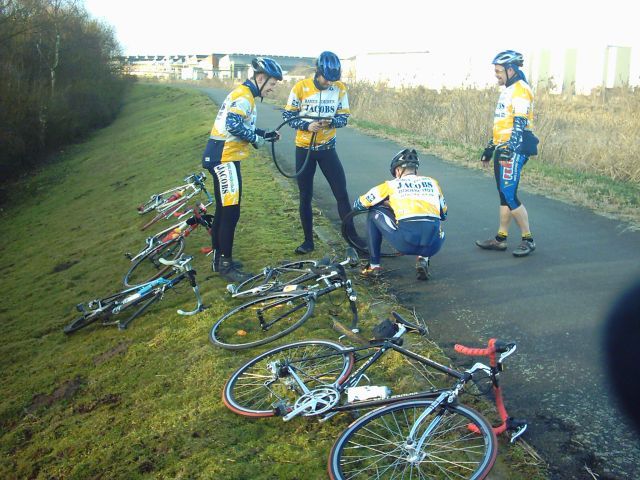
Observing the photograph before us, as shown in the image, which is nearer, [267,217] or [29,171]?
[267,217]

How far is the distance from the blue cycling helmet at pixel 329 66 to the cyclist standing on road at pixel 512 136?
6.18ft

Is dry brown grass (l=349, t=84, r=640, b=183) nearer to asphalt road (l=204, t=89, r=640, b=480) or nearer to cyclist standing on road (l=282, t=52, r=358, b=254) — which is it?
asphalt road (l=204, t=89, r=640, b=480)

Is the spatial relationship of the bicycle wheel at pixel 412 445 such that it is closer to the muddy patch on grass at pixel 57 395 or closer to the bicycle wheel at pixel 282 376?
the bicycle wheel at pixel 282 376

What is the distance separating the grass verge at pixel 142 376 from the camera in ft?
13.4

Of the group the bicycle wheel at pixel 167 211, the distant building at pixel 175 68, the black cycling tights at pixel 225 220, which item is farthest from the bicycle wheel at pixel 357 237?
the distant building at pixel 175 68

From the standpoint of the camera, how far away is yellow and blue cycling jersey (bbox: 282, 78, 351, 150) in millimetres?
7098

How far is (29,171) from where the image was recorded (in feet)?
89.6

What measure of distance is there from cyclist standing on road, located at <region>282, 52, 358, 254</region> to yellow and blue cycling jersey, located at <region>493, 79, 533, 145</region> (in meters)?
1.85

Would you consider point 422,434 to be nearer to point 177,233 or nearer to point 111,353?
point 111,353

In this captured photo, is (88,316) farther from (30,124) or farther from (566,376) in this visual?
(30,124)

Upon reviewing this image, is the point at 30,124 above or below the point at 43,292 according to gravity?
above

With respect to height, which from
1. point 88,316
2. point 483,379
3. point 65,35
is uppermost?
point 65,35

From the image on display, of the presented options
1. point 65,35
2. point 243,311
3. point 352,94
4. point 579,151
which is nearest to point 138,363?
point 243,311

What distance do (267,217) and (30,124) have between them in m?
21.8
